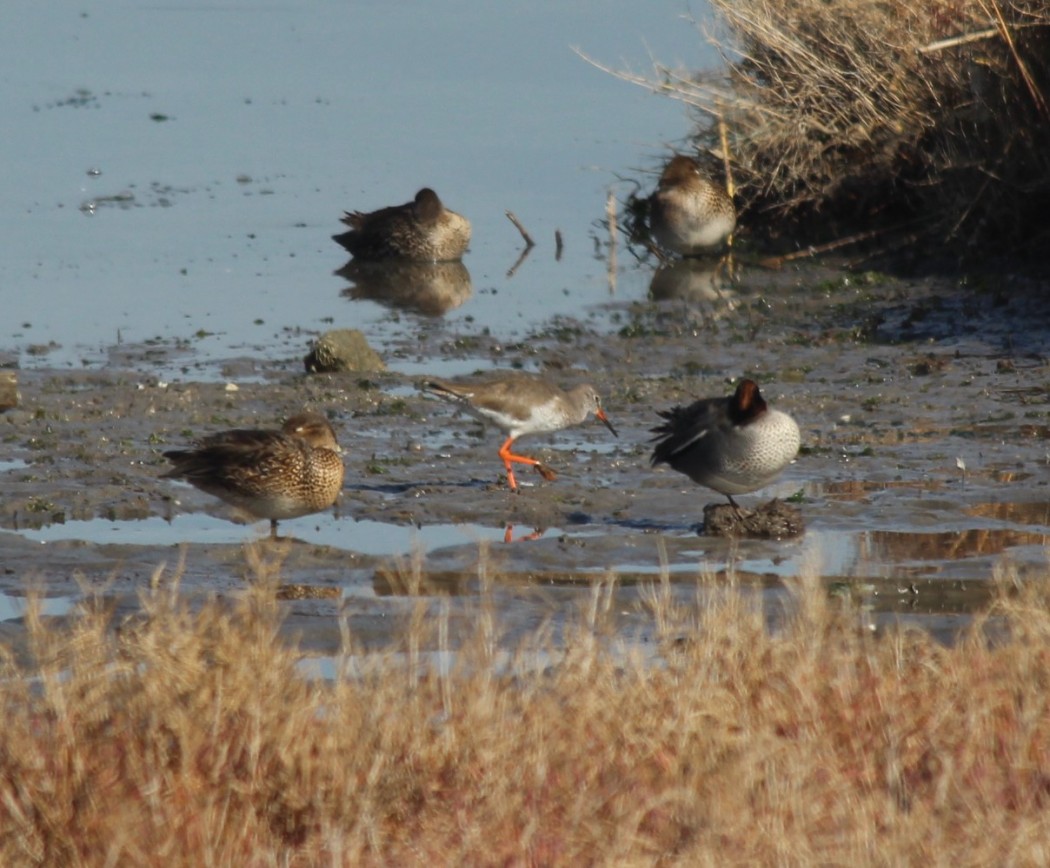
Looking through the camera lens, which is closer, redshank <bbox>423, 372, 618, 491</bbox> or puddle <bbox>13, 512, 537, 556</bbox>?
puddle <bbox>13, 512, 537, 556</bbox>

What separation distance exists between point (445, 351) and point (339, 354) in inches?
49.0

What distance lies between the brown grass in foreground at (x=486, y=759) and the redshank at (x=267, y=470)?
3.51m

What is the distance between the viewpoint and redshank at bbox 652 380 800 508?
9914 mm

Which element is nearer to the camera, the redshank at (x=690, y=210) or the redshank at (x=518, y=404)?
the redshank at (x=518, y=404)

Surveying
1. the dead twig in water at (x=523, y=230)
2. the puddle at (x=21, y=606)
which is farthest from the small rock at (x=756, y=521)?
the dead twig in water at (x=523, y=230)

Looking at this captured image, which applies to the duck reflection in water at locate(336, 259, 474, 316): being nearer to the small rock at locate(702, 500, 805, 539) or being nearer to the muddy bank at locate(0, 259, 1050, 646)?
the muddy bank at locate(0, 259, 1050, 646)

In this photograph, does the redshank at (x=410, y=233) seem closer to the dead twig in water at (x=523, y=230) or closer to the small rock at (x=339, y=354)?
the dead twig in water at (x=523, y=230)

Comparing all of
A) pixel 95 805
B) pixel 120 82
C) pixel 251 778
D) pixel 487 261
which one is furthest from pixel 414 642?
pixel 120 82

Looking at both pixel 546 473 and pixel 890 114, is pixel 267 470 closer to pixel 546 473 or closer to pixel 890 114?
pixel 546 473

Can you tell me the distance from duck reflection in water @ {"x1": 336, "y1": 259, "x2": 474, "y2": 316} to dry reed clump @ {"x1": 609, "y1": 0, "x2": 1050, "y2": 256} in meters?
2.81

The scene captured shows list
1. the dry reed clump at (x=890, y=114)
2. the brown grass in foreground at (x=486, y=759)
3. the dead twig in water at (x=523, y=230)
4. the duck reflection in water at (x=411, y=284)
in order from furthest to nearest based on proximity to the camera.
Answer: the dead twig in water at (x=523, y=230) < the duck reflection in water at (x=411, y=284) < the dry reed clump at (x=890, y=114) < the brown grass in foreground at (x=486, y=759)

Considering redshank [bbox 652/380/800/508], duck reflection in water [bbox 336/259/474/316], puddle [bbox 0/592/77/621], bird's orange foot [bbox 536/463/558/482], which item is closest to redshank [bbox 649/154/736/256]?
duck reflection in water [bbox 336/259/474/316]

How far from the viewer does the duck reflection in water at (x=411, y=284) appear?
15953 millimetres

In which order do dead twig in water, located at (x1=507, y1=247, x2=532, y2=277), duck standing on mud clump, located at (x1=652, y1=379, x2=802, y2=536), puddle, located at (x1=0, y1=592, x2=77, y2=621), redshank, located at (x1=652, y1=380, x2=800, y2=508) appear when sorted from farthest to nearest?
dead twig in water, located at (x1=507, y1=247, x2=532, y2=277)
redshank, located at (x1=652, y1=380, x2=800, y2=508)
duck standing on mud clump, located at (x1=652, y1=379, x2=802, y2=536)
puddle, located at (x1=0, y1=592, x2=77, y2=621)
